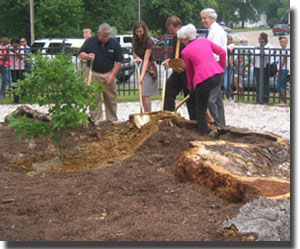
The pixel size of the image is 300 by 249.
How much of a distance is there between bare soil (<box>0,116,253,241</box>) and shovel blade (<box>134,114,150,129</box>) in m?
0.08

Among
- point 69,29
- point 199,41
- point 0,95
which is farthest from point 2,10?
point 199,41

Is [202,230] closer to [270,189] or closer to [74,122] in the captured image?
[270,189]

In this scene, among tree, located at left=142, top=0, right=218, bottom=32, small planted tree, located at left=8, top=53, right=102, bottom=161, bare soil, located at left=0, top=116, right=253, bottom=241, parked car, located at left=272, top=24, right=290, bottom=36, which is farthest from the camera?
tree, located at left=142, top=0, right=218, bottom=32

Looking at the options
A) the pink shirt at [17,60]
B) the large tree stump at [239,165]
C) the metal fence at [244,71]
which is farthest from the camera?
the pink shirt at [17,60]

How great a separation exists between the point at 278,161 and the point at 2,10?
30093 mm

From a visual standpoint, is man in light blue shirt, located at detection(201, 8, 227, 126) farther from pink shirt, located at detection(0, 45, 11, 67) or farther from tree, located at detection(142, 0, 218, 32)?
tree, located at detection(142, 0, 218, 32)

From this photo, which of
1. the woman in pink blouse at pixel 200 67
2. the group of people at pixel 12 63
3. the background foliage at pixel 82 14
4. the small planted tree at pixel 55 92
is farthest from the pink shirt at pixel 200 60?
the background foliage at pixel 82 14

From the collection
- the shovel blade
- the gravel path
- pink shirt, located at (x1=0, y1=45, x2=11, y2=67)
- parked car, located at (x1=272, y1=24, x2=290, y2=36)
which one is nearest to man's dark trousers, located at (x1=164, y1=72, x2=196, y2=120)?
the shovel blade

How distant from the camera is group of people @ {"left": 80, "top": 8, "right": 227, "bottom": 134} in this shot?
7.20m

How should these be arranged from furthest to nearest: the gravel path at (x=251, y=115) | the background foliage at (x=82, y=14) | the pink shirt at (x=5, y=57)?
the background foliage at (x=82, y=14) < the pink shirt at (x=5, y=57) < the gravel path at (x=251, y=115)

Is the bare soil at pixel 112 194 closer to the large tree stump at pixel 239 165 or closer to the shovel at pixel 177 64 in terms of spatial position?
the large tree stump at pixel 239 165

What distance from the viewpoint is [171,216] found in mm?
4668

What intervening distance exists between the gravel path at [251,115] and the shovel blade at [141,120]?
2.85m

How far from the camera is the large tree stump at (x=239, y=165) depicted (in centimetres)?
475
